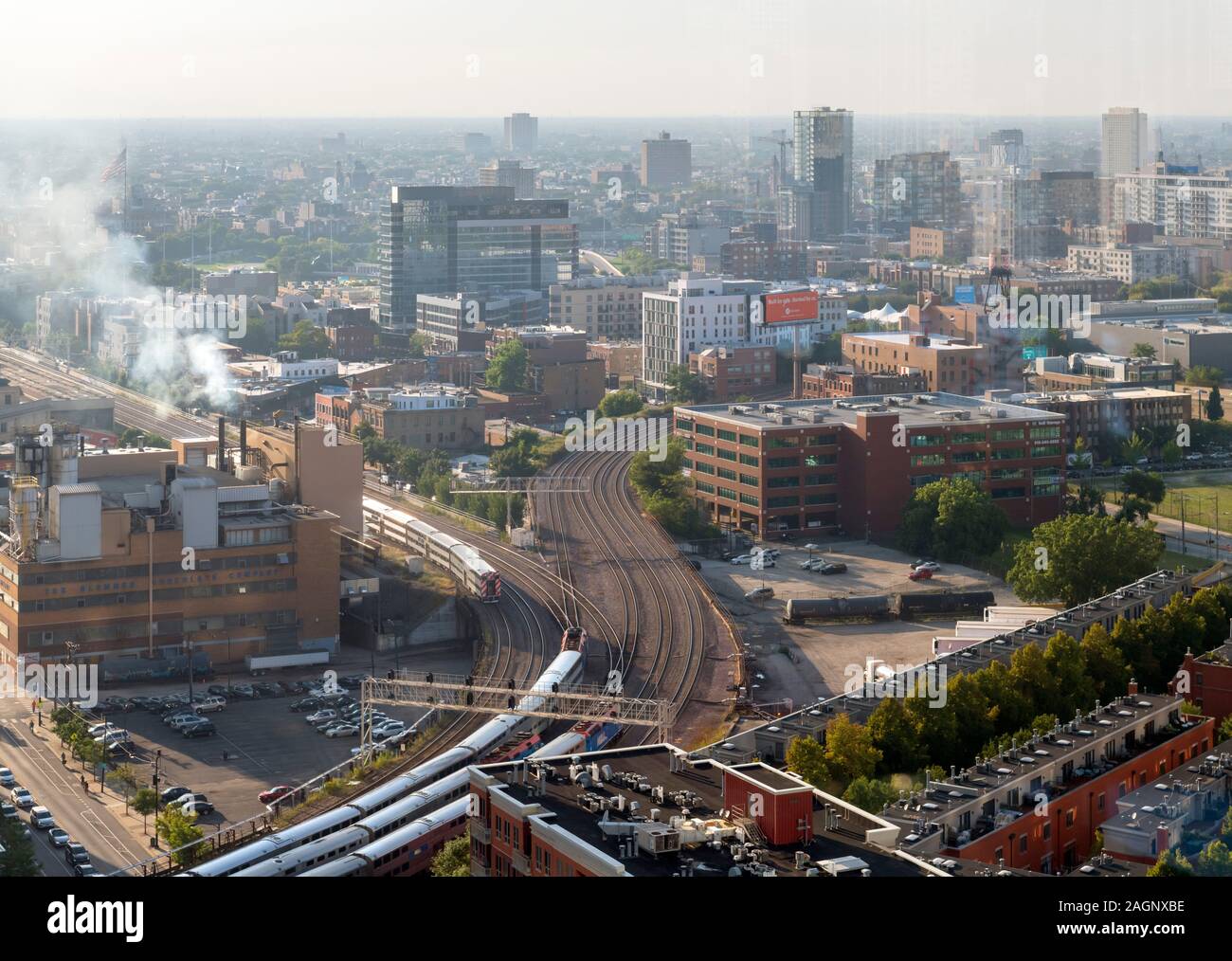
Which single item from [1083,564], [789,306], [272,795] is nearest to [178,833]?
[272,795]

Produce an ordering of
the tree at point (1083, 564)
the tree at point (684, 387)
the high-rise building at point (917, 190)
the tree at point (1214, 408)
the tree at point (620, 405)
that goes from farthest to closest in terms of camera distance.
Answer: the high-rise building at point (917, 190), the tree at point (684, 387), the tree at point (620, 405), the tree at point (1214, 408), the tree at point (1083, 564)

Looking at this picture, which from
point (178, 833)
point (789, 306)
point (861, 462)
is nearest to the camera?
point (178, 833)

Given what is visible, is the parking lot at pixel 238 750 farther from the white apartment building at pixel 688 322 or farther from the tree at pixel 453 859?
the white apartment building at pixel 688 322

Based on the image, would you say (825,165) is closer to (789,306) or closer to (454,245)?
(454,245)

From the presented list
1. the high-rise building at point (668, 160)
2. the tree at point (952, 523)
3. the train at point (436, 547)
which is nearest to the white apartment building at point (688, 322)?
the train at point (436, 547)

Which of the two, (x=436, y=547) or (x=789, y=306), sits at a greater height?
(x=789, y=306)

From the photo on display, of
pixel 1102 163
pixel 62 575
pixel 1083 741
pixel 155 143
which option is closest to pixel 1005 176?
pixel 1102 163
